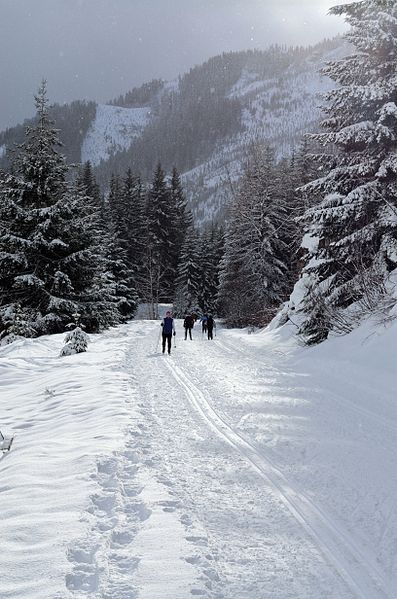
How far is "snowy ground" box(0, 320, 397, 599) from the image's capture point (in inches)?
130

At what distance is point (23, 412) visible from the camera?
8555 mm

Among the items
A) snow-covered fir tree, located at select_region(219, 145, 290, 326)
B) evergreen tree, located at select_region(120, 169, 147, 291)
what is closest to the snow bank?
snow-covered fir tree, located at select_region(219, 145, 290, 326)

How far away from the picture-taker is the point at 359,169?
1350 cm

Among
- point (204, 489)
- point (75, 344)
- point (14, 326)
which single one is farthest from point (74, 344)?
point (204, 489)

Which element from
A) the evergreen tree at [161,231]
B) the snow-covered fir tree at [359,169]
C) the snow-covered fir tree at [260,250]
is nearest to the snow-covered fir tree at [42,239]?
the snow-covered fir tree at [359,169]

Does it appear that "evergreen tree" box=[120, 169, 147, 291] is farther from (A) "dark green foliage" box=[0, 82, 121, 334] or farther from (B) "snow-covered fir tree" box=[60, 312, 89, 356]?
(B) "snow-covered fir tree" box=[60, 312, 89, 356]

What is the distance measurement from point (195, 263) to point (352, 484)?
44.1 metres

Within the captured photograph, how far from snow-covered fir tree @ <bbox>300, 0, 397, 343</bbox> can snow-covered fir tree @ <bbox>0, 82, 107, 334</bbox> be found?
1085 cm

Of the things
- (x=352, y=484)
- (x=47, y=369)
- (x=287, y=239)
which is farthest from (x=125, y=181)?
(x=352, y=484)

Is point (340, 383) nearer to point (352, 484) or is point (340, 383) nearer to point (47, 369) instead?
point (352, 484)

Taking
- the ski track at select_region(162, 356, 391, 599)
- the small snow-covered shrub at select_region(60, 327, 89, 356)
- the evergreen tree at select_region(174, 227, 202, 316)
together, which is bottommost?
the ski track at select_region(162, 356, 391, 599)

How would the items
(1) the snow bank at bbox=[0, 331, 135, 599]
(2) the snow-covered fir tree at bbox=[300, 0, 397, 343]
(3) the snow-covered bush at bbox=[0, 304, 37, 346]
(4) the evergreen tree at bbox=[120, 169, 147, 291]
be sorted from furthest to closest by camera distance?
(4) the evergreen tree at bbox=[120, 169, 147, 291] → (3) the snow-covered bush at bbox=[0, 304, 37, 346] → (2) the snow-covered fir tree at bbox=[300, 0, 397, 343] → (1) the snow bank at bbox=[0, 331, 135, 599]

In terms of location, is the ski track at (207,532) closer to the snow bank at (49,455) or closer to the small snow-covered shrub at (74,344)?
the snow bank at (49,455)

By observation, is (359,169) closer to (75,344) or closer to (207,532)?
(75,344)
